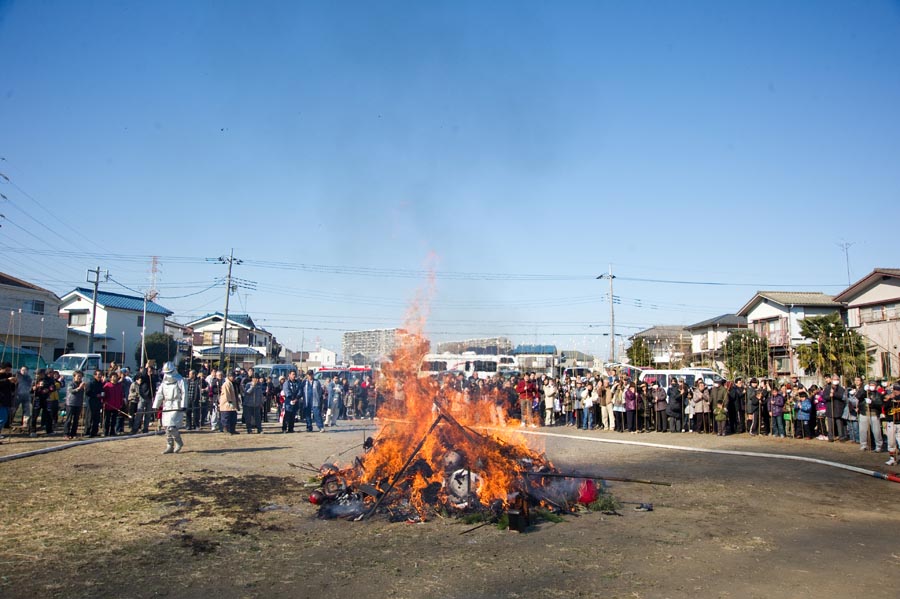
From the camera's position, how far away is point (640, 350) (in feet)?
157

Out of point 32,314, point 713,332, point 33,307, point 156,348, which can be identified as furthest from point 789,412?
point 156,348

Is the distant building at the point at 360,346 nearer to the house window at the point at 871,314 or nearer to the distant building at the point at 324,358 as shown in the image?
the distant building at the point at 324,358

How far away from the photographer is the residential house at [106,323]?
1908 inches

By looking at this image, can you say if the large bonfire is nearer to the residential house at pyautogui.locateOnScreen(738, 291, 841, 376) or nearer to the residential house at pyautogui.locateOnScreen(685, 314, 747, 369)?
the residential house at pyautogui.locateOnScreen(738, 291, 841, 376)

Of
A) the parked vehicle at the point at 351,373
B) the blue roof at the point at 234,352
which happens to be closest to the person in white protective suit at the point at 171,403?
the parked vehicle at the point at 351,373

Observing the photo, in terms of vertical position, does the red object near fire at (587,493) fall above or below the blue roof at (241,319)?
below

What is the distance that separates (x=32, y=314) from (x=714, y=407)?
4289cm

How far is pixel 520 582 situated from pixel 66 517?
21.7 ft

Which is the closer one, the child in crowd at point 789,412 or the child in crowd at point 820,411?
the child in crowd at point 820,411

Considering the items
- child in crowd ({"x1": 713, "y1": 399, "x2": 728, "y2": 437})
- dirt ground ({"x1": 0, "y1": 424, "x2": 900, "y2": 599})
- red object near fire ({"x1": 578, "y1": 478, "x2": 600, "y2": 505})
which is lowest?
dirt ground ({"x1": 0, "y1": 424, "x2": 900, "y2": 599})

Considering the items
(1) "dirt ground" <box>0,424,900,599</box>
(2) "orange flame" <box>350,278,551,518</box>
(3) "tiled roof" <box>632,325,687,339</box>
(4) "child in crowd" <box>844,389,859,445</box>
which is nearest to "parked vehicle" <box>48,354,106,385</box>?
(1) "dirt ground" <box>0,424,900,599</box>

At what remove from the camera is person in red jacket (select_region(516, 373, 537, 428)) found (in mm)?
24656

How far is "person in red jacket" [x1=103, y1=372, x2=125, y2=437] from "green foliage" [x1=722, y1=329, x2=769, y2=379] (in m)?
27.9

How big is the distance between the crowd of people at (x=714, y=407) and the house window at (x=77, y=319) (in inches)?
1601
